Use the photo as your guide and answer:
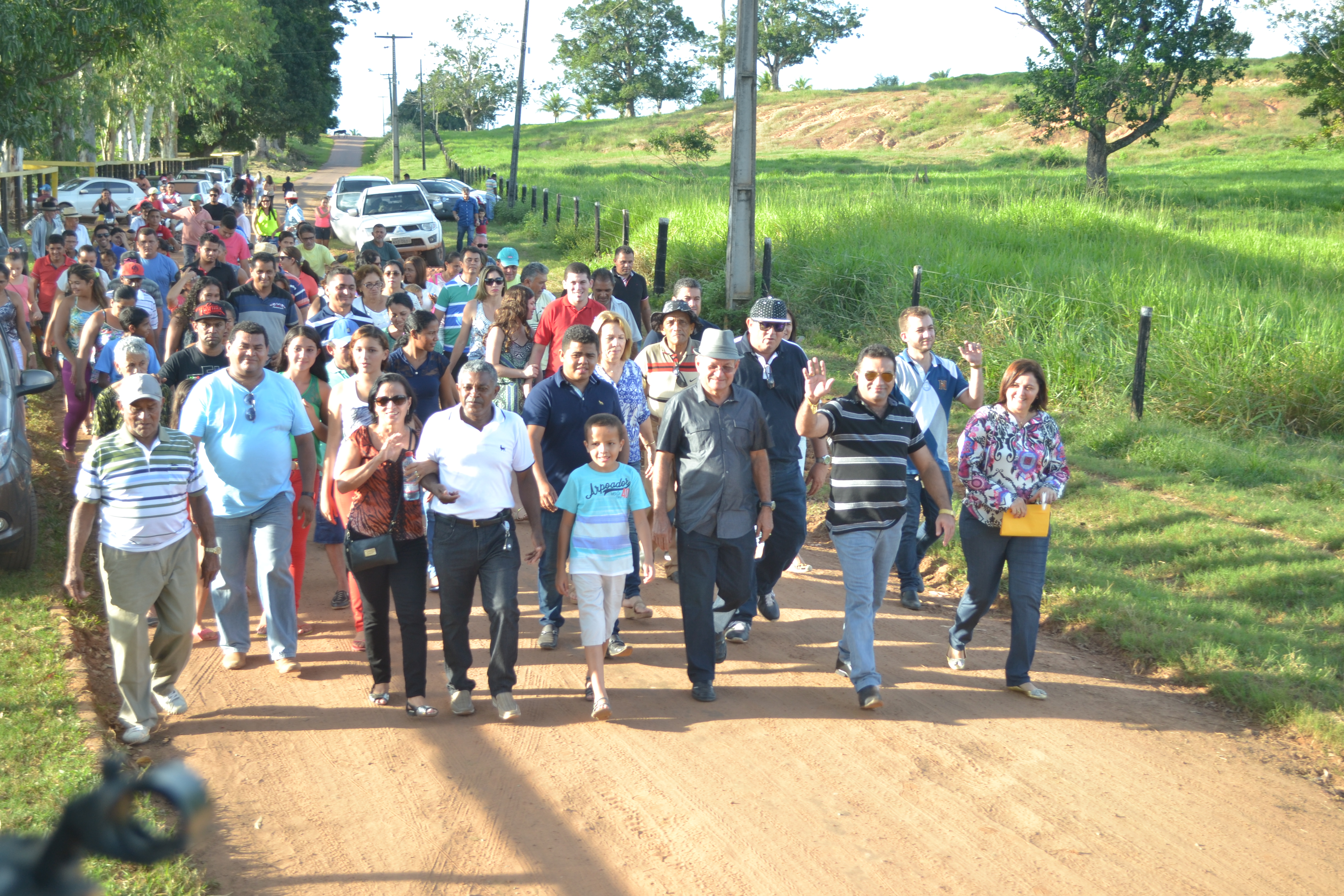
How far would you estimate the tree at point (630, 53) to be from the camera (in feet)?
315

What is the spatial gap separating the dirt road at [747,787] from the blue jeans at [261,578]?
23cm

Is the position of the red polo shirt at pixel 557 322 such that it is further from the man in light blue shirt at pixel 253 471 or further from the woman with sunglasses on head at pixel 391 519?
the woman with sunglasses on head at pixel 391 519

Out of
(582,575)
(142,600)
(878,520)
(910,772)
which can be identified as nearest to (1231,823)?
(910,772)

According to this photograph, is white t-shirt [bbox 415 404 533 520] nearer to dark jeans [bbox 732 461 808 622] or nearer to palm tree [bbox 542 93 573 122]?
dark jeans [bbox 732 461 808 622]

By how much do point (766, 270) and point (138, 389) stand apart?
11368 millimetres

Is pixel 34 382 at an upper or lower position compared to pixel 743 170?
lower

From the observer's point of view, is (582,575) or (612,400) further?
(612,400)

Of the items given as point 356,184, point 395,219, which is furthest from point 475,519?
point 356,184

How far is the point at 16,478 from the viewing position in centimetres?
699

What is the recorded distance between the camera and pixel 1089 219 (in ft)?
55.6

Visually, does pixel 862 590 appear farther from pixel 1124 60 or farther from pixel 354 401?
pixel 1124 60

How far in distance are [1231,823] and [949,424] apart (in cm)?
725

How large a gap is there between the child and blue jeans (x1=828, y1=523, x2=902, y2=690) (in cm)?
111

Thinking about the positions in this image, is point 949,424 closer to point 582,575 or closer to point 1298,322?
point 1298,322
